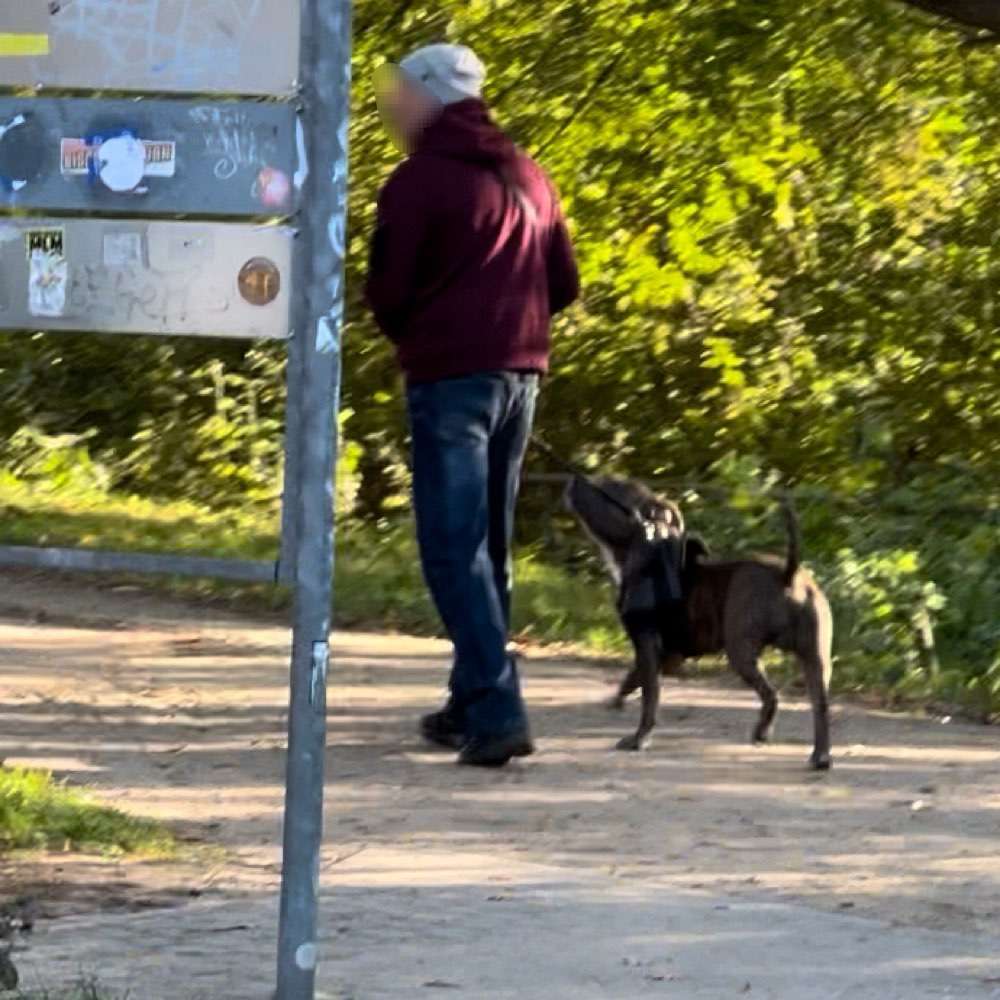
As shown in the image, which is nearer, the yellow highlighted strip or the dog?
the yellow highlighted strip

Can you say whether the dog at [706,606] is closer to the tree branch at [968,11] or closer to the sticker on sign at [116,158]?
the tree branch at [968,11]

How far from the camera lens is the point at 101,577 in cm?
1146

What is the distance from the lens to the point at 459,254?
7598 millimetres

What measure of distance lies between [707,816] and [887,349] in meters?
9.27

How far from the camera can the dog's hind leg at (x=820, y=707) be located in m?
8.09

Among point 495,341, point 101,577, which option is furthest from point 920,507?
point 495,341

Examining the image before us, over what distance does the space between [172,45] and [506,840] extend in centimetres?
258

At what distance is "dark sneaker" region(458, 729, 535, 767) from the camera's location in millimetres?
7832

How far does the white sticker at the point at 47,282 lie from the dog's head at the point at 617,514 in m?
3.36

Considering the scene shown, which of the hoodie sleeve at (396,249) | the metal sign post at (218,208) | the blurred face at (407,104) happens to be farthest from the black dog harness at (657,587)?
the metal sign post at (218,208)

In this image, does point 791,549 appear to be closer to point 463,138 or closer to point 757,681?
point 757,681

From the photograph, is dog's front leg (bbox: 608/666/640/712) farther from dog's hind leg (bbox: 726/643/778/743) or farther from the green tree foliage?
the green tree foliage

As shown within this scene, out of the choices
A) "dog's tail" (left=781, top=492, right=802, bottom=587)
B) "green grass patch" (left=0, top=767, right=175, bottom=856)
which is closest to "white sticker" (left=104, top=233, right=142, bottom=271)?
"green grass patch" (left=0, top=767, right=175, bottom=856)

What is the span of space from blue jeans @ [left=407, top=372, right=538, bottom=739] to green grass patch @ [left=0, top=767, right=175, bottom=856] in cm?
123
